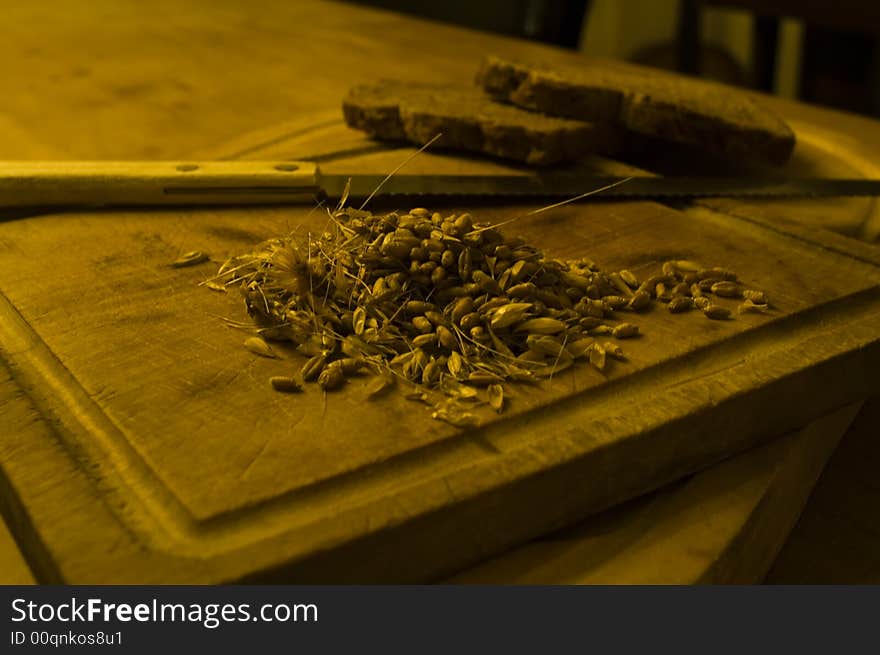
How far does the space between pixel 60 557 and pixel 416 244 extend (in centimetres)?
49

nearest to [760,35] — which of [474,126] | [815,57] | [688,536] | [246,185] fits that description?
[815,57]

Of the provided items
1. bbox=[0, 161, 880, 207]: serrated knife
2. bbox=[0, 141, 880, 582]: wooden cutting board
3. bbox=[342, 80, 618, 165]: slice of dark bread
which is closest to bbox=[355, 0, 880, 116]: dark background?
bbox=[342, 80, 618, 165]: slice of dark bread

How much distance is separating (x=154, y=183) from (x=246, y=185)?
0.41 ft

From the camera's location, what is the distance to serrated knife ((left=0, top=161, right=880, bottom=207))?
1.29 metres

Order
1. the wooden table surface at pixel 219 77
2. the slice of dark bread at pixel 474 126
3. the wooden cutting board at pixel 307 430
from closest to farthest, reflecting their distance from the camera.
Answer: the wooden cutting board at pixel 307 430 < the slice of dark bread at pixel 474 126 < the wooden table surface at pixel 219 77

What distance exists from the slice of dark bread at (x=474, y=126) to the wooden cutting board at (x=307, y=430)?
37cm

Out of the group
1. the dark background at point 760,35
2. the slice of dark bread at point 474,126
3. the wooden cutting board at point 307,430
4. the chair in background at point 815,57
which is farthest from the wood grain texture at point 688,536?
the chair in background at point 815,57

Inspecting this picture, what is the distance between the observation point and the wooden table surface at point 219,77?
1.69m

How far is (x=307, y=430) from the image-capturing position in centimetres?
84

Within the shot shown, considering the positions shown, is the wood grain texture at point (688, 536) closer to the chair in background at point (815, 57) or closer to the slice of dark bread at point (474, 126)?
the slice of dark bread at point (474, 126)

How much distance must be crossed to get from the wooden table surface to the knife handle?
25cm

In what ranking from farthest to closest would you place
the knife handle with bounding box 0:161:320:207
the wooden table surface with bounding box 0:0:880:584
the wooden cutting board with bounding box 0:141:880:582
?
1. the wooden table surface with bounding box 0:0:880:584
2. the knife handle with bounding box 0:161:320:207
3. the wooden cutting board with bounding box 0:141:880:582

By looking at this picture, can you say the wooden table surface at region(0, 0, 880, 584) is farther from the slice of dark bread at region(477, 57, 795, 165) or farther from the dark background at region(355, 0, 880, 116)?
the dark background at region(355, 0, 880, 116)

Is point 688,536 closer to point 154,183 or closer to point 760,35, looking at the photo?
point 154,183
